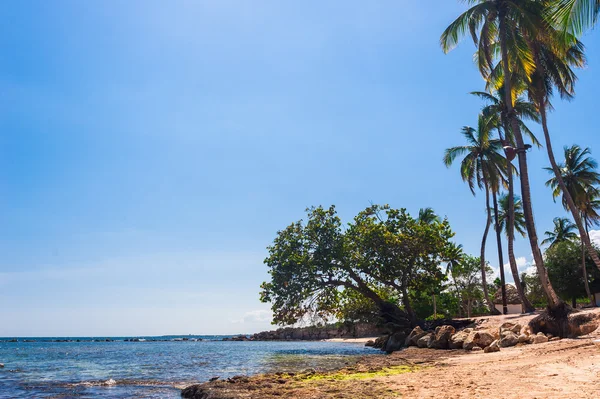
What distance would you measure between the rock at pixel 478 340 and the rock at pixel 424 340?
12.2ft

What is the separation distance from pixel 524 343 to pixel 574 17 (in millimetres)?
10882

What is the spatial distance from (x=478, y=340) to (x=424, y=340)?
4920 mm

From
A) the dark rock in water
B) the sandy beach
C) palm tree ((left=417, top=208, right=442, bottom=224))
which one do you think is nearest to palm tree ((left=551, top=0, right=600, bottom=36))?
the sandy beach

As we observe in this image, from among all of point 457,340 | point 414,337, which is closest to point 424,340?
point 414,337

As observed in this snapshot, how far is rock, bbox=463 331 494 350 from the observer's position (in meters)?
16.9

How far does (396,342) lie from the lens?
86.4 feet

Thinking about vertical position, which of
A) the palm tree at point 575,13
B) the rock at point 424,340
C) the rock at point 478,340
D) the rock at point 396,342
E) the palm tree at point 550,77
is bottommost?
the rock at point 396,342

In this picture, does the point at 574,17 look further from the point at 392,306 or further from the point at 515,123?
the point at 392,306

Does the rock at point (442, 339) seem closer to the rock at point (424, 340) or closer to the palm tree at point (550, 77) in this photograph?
the rock at point (424, 340)

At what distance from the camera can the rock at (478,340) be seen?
55.4 feet

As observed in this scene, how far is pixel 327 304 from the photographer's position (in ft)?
96.4

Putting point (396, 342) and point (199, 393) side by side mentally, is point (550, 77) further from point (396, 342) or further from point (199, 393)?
point (199, 393)

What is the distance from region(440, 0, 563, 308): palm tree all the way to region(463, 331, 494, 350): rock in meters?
2.76

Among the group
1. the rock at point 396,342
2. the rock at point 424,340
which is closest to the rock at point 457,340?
the rock at point 424,340
